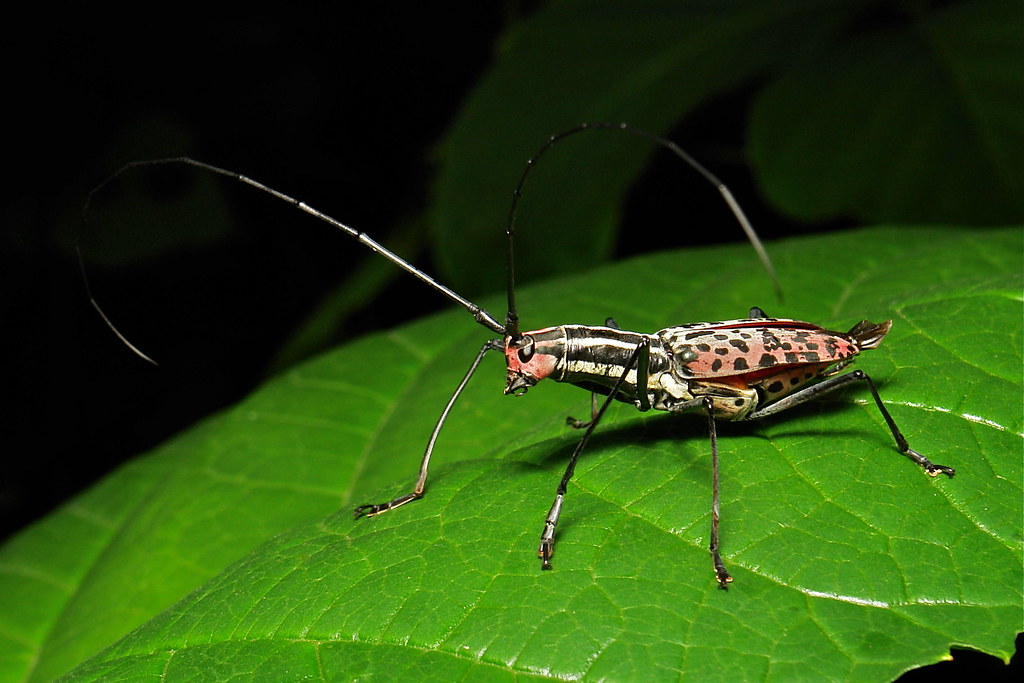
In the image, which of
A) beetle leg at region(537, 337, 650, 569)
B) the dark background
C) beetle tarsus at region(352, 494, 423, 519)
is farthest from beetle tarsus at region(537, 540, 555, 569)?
the dark background

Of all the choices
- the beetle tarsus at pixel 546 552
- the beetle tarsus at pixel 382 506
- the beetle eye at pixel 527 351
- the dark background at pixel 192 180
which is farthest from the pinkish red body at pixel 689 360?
the dark background at pixel 192 180

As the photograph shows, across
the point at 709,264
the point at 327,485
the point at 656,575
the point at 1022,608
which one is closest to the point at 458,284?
the point at 709,264

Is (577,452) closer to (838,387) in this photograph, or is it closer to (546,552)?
(546,552)

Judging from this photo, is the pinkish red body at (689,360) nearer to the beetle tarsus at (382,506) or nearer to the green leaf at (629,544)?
the green leaf at (629,544)

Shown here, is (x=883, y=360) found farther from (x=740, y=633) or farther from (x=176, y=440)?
(x=176, y=440)

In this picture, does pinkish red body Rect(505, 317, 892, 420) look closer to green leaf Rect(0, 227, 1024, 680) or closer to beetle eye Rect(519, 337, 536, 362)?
beetle eye Rect(519, 337, 536, 362)

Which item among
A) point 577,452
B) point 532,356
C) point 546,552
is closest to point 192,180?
point 532,356

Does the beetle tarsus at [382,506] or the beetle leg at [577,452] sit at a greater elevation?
the beetle tarsus at [382,506]
